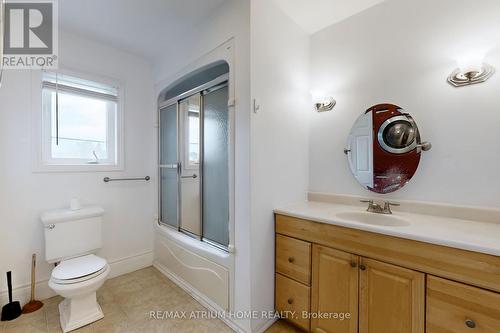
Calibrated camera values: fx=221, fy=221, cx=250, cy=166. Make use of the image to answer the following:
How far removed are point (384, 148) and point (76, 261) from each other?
8.82 feet

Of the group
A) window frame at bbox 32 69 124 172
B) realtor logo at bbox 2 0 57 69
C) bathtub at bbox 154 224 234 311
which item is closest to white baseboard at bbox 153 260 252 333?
bathtub at bbox 154 224 234 311

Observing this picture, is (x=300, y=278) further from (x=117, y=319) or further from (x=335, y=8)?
(x=335, y=8)

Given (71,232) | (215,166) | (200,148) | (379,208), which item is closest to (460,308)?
(379,208)

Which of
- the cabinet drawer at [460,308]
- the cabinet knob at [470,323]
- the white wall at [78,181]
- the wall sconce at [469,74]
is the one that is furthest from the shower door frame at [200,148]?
the wall sconce at [469,74]

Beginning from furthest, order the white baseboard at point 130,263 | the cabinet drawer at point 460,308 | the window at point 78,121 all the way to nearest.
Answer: the white baseboard at point 130,263, the window at point 78,121, the cabinet drawer at point 460,308

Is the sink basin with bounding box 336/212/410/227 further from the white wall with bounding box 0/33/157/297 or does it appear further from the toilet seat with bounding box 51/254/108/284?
the white wall with bounding box 0/33/157/297

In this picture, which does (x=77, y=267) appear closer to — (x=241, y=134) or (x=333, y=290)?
(x=241, y=134)

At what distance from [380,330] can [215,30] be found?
233 centimetres

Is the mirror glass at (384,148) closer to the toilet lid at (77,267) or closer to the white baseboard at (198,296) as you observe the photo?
the white baseboard at (198,296)

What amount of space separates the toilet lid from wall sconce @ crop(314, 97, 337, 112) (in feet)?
7.51

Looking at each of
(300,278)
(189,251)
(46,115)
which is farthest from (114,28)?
(300,278)

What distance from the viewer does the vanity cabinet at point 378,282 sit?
3.18 ft

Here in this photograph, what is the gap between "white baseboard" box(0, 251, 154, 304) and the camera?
73.9 inches

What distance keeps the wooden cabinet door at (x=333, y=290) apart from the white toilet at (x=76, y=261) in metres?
1.61
